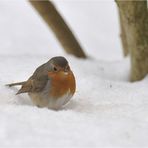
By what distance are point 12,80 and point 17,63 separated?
1.96 feet

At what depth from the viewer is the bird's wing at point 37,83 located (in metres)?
4.87

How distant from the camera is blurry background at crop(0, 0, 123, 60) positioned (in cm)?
985

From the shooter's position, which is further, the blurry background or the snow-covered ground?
the blurry background

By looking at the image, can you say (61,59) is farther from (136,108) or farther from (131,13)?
(131,13)

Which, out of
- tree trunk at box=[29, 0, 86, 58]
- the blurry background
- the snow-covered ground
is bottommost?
the blurry background

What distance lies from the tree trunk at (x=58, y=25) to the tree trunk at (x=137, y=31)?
1.52 meters

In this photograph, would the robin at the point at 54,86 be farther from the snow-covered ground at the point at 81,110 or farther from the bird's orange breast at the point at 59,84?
the snow-covered ground at the point at 81,110

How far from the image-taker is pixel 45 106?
192 inches

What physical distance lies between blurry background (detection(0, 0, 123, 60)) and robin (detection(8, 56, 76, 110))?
4.58 meters

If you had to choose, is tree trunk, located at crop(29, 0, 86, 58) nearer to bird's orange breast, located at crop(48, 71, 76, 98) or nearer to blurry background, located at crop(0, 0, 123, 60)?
blurry background, located at crop(0, 0, 123, 60)

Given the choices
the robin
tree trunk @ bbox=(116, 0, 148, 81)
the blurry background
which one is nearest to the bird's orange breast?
the robin

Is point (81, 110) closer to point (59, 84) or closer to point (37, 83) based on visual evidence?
point (59, 84)

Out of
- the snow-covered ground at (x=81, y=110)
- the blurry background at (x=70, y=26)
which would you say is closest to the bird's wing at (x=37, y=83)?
the snow-covered ground at (x=81, y=110)

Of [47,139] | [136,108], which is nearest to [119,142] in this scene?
[47,139]
